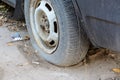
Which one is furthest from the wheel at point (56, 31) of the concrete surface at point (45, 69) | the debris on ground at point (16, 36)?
the debris on ground at point (16, 36)

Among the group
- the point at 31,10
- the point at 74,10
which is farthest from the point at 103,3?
the point at 31,10

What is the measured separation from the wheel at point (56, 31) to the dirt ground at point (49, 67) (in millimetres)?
112

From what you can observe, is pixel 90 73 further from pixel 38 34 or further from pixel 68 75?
pixel 38 34

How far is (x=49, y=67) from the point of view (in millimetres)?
3252

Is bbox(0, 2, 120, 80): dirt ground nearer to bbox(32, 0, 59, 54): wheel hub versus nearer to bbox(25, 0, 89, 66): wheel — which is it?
bbox(25, 0, 89, 66): wheel

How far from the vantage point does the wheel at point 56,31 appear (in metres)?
2.79

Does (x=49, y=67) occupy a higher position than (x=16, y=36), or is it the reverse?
(x=16, y=36)

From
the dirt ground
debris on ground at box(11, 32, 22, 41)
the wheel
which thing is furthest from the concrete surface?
debris on ground at box(11, 32, 22, 41)

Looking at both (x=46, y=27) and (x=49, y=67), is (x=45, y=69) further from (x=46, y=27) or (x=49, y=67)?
(x=46, y=27)

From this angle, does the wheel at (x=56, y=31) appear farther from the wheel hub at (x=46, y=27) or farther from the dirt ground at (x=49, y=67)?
the dirt ground at (x=49, y=67)

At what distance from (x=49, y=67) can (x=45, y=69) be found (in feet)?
0.20

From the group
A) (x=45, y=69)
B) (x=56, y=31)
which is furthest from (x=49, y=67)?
(x=56, y=31)

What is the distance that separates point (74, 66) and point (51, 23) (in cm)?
59

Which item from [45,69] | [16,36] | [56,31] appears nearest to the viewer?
[56,31]
